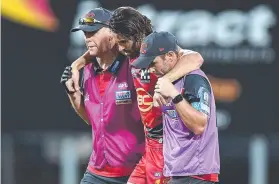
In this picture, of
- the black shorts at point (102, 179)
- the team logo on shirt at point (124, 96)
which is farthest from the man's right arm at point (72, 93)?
the black shorts at point (102, 179)

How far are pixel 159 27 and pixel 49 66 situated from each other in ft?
4.09

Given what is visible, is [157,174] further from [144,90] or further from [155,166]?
[144,90]

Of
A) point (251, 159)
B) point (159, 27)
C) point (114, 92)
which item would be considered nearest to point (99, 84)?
point (114, 92)

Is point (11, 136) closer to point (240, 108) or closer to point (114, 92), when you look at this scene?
point (240, 108)

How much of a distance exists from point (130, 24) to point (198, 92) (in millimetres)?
878

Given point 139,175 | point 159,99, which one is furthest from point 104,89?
point 159,99

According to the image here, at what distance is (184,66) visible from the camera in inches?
307

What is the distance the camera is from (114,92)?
855 centimetres

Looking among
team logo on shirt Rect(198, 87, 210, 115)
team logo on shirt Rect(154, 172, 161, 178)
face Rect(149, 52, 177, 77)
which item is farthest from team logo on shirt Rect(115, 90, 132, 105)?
team logo on shirt Rect(198, 87, 210, 115)

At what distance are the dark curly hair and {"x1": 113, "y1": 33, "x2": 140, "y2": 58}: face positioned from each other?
3 centimetres

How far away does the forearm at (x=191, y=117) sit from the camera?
749cm

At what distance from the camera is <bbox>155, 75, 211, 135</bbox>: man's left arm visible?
24.6 feet

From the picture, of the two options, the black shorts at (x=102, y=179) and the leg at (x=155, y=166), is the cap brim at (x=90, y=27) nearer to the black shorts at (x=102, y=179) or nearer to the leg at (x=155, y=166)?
the leg at (x=155, y=166)

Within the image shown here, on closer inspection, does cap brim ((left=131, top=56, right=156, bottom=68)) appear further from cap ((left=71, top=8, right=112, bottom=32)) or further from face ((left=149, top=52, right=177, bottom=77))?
cap ((left=71, top=8, right=112, bottom=32))
